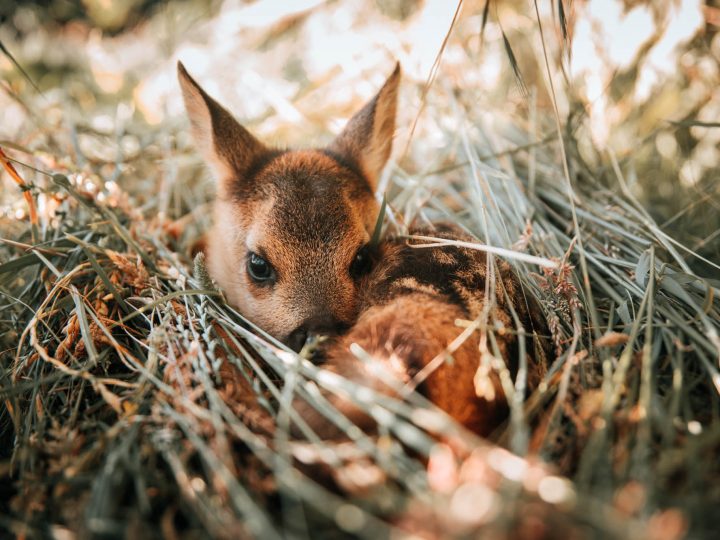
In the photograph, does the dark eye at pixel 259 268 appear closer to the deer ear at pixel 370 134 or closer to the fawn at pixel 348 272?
the fawn at pixel 348 272

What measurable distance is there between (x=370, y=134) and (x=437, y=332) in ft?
6.22

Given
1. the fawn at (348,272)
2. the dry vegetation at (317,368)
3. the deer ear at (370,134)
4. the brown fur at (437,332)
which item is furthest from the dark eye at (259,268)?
the deer ear at (370,134)

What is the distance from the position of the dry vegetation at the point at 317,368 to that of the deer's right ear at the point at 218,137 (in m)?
0.60

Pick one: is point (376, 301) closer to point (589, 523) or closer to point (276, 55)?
point (589, 523)

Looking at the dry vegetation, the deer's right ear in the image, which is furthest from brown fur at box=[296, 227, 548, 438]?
the deer's right ear

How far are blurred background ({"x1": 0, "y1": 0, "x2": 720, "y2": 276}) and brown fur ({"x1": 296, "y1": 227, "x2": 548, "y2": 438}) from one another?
Answer: 1.08 meters

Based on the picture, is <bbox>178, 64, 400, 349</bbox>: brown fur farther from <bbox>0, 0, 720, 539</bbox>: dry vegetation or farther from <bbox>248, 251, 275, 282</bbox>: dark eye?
<bbox>0, 0, 720, 539</bbox>: dry vegetation

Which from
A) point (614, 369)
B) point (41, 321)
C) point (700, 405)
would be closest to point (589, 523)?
point (614, 369)

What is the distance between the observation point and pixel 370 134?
3311 millimetres

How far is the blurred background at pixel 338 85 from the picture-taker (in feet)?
10.8

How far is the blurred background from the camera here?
3.28 meters

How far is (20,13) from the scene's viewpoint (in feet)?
17.5

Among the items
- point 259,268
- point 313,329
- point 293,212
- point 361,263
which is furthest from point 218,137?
point 313,329

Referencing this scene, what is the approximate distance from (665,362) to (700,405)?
0.21 m
